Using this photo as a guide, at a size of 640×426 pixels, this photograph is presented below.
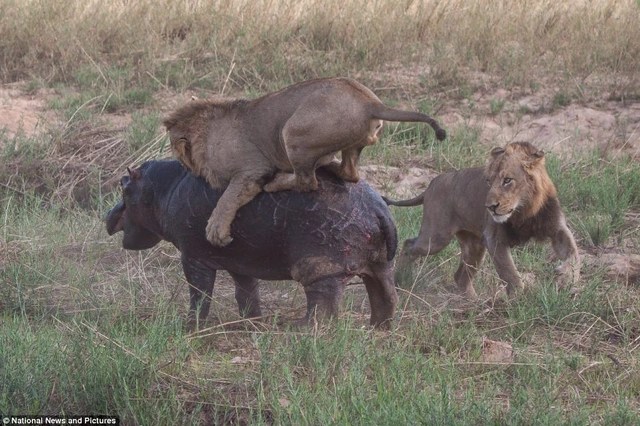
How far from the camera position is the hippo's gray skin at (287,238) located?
6.31m

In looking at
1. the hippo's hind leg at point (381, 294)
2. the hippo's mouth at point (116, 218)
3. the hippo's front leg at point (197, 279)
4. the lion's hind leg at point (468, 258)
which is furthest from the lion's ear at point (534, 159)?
the hippo's mouth at point (116, 218)

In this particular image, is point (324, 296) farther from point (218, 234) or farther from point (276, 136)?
point (276, 136)

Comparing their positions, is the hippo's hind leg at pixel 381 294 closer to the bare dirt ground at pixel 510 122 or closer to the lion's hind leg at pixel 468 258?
the lion's hind leg at pixel 468 258

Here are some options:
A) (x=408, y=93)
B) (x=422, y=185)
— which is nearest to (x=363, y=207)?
(x=422, y=185)

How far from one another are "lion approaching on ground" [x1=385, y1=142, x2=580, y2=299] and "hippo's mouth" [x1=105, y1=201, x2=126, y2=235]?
2.01 m

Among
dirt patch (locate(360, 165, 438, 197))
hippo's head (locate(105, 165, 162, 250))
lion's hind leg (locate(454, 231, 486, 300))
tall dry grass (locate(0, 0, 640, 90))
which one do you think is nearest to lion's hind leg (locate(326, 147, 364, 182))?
hippo's head (locate(105, 165, 162, 250))

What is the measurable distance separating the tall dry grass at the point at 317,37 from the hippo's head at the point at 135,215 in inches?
189

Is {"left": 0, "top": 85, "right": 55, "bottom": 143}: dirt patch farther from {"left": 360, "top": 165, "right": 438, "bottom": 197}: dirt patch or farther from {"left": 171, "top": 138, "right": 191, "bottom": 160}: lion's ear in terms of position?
{"left": 171, "top": 138, "right": 191, "bottom": 160}: lion's ear

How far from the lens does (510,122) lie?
11.2 metres

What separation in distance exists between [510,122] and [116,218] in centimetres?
502

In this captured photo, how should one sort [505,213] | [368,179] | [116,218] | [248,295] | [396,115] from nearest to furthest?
[396,115] → [248,295] → [116,218] → [505,213] → [368,179]

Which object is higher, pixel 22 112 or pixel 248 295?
pixel 248 295

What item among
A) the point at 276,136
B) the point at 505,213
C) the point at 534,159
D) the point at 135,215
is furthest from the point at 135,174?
the point at 534,159

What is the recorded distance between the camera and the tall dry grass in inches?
468
